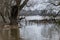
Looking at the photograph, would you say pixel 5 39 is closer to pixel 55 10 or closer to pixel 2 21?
pixel 2 21

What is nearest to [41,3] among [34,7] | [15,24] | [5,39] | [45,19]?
[34,7]

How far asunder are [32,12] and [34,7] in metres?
0.35

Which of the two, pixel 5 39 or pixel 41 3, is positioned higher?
pixel 41 3

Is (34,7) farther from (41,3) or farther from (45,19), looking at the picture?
(45,19)

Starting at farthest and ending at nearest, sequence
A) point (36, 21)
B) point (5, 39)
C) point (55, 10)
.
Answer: point (55, 10) → point (36, 21) → point (5, 39)

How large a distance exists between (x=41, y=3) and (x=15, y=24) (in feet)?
11.7

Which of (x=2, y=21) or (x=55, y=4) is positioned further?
(x=55, y=4)

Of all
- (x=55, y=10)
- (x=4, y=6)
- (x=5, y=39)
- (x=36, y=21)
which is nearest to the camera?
(x=5, y=39)

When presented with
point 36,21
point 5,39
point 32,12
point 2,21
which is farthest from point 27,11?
point 5,39

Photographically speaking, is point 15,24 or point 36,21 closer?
point 15,24

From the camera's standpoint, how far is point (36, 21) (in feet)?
33.6

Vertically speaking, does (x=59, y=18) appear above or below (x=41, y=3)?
below

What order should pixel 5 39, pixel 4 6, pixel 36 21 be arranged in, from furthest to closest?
pixel 36 21, pixel 4 6, pixel 5 39

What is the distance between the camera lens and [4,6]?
8.09 metres
